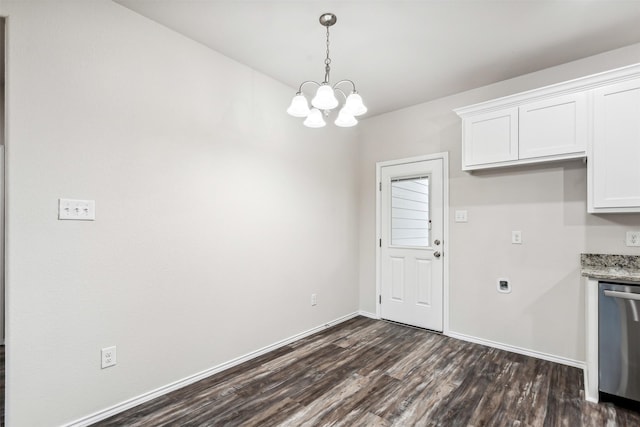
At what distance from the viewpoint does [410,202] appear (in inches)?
150

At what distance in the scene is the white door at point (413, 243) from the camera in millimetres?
3564

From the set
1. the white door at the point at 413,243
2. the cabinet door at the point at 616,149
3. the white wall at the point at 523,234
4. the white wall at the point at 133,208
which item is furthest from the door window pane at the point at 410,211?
the cabinet door at the point at 616,149

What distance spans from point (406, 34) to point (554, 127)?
145 centimetres

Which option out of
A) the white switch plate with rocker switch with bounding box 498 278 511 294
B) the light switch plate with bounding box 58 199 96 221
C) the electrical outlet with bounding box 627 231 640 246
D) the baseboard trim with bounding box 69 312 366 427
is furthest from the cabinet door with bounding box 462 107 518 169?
the light switch plate with bounding box 58 199 96 221

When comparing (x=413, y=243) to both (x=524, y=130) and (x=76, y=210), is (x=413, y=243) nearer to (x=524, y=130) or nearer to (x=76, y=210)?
(x=524, y=130)

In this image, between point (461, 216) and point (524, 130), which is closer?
point (524, 130)

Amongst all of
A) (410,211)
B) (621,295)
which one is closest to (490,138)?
(410,211)

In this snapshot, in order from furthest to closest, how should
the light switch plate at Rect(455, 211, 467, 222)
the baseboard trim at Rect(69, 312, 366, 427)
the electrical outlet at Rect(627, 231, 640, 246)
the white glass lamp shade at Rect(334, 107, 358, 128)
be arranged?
the light switch plate at Rect(455, 211, 467, 222) → the electrical outlet at Rect(627, 231, 640, 246) → the white glass lamp shade at Rect(334, 107, 358, 128) → the baseboard trim at Rect(69, 312, 366, 427)

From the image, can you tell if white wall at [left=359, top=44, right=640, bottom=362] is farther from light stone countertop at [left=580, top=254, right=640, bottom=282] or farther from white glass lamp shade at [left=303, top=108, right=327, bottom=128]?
white glass lamp shade at [left=303, top=108, right=327, bottom=128]

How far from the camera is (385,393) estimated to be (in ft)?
7.59

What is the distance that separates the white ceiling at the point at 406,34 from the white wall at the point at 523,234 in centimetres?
43

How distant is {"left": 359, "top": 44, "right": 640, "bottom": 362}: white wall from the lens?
2.70 meters

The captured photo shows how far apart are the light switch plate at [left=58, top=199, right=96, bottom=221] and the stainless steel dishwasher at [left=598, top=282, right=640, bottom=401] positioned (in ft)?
11.2

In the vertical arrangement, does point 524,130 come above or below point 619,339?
above
